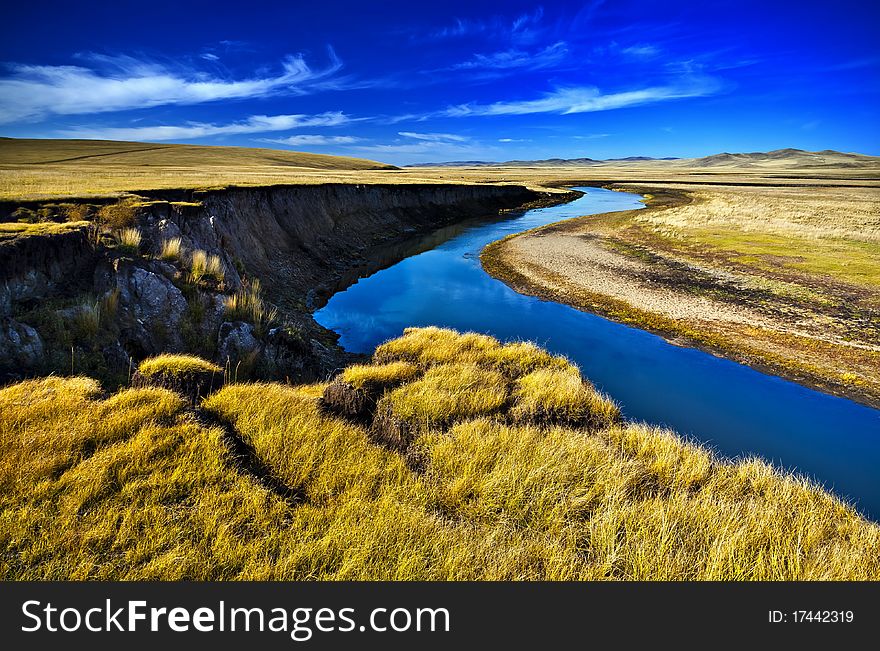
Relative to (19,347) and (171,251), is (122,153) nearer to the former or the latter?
(171,251)

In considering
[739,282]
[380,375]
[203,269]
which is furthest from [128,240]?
[739,282]

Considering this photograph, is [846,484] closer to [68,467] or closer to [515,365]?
[515,365]

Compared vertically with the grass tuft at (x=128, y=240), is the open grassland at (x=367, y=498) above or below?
below

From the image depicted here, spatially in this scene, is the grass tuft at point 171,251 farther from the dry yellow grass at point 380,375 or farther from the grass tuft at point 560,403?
the grass tuft at point 560,403

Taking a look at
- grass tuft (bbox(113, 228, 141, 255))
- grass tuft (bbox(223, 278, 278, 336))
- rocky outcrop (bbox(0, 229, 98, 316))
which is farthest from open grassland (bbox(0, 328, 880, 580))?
grass tuft (bbox(113, 228, 141, 255))

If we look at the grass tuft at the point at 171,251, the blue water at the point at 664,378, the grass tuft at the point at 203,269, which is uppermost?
the grass tuft at the point at 171,251

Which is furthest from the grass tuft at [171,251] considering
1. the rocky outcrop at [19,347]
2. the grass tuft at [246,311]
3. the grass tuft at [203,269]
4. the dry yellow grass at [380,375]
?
the dry yellow grass at [380,375]

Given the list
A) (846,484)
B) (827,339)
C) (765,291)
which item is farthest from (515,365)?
(765,291)

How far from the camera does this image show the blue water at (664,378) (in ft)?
32.6

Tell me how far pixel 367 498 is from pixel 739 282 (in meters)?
24.7

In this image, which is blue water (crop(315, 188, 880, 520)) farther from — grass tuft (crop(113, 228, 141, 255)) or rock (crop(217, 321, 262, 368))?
grass tuft (crop(113, 228, 141, 255))

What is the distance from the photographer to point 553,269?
1085 inches

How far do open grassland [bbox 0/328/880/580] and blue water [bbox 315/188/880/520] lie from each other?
15.4ft

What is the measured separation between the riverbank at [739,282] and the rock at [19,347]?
61.9 feet
